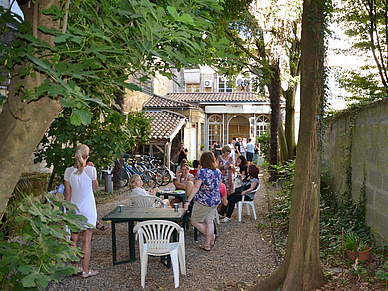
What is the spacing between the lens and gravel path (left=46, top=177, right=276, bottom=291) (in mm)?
4707

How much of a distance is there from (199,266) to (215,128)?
77.0 ft

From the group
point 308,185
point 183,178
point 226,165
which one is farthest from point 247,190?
point 308,185

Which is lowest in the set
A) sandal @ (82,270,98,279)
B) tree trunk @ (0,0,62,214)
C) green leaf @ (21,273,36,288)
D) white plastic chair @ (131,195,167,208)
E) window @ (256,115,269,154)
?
sandal @ (82,270,98,279)

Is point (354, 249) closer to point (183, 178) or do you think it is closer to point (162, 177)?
point (183, 178)

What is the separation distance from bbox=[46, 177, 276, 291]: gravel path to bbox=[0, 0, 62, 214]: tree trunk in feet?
10.2

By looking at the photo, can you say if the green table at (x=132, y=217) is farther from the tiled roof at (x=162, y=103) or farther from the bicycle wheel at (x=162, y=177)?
the tiled roof at (x=162, y=103)

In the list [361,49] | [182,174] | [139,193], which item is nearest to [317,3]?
[139,193]

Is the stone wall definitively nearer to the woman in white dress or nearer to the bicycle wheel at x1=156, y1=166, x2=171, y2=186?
the woman in white dress

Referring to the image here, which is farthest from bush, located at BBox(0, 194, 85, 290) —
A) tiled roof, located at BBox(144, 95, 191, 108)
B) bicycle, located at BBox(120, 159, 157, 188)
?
tiled roof, located at BBox(144, 95, 191, 108)

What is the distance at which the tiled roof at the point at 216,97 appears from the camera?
27417 millimetres

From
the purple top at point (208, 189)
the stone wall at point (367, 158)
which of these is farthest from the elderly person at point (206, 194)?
the stone wall at point (367, 158)

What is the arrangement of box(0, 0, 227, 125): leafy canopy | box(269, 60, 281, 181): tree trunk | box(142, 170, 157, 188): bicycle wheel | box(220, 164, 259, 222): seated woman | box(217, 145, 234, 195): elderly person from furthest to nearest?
box(142, 170, 157, 188): bicycle wheel
box(269, 60, 281, 181): tree trunk
box(217, 145, 234, 195): elderly person
box(220, 164, 259, 222): seated woman
box(0, 0, 227, 125): leafy canopy

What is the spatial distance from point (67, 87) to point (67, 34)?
14.0 inches

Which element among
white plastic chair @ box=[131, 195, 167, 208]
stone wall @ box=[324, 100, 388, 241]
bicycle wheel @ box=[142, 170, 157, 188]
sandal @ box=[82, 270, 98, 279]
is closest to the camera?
sandal @ box=[82, 270, 98, 279]
